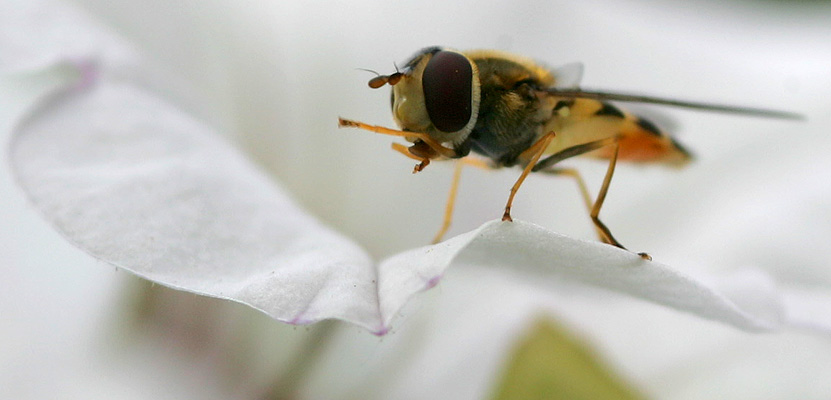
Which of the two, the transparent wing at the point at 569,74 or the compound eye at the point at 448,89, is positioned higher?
the compound eye at the point at 448,89

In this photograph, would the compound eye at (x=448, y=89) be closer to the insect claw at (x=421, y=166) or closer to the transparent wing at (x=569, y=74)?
the insect claw at (x=421, y=166)

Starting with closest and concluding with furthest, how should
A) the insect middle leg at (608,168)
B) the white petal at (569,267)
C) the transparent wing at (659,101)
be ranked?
the white petal at (569,267) < the transparent wing at (659,101) < the insect middle leg at (608,168)

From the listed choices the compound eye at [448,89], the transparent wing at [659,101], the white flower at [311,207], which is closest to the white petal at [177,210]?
the white flower at [311,207]

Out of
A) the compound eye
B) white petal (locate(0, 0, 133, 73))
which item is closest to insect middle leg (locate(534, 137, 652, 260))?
the compound eye

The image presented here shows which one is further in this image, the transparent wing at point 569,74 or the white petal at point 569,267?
the transparent wing at point 569,74

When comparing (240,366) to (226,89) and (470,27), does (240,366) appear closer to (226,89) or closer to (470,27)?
(226,89)

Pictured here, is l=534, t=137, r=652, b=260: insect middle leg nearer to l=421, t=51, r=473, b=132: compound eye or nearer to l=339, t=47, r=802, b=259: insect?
l=339, t=47, r=802, b=259: insect
